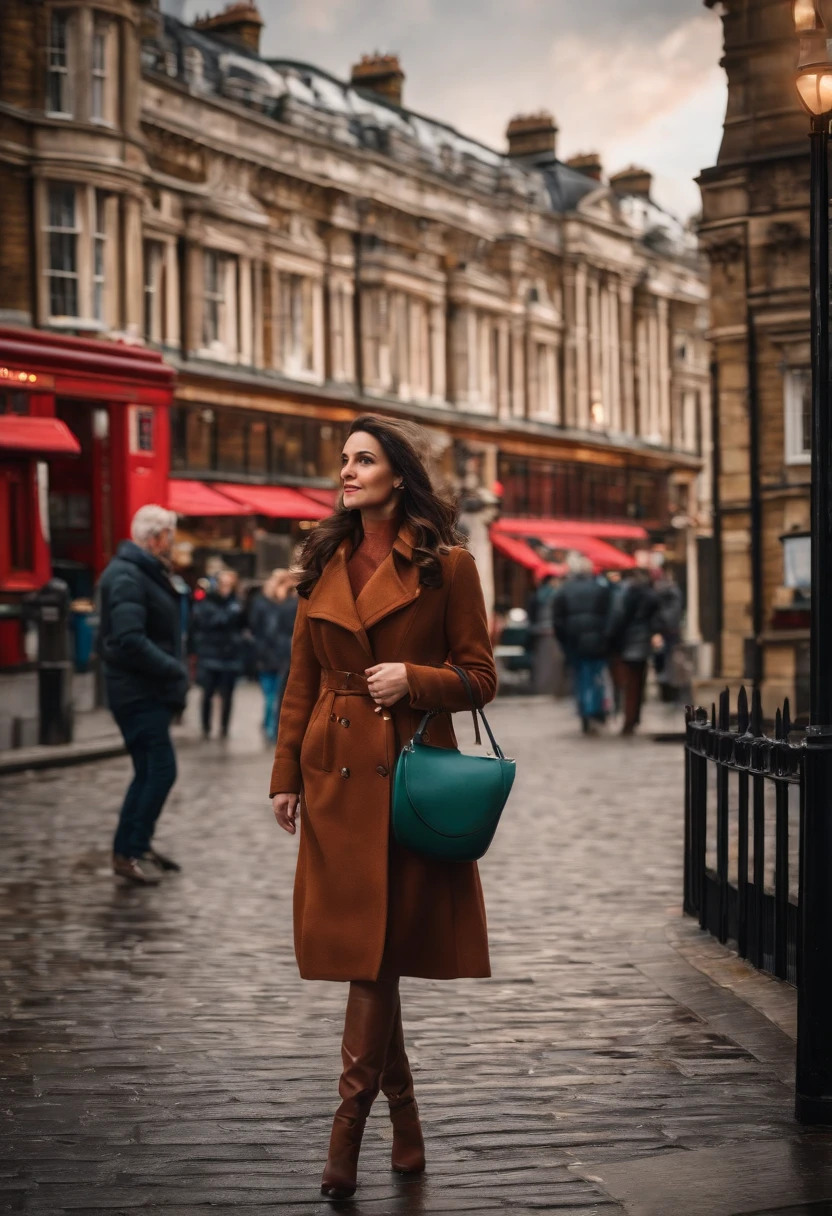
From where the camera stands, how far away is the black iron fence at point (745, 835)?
614 centimetres

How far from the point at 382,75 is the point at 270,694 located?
29.7m

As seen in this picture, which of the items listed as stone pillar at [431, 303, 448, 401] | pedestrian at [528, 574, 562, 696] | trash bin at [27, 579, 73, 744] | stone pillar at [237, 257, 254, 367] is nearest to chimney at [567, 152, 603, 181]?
stone pillar at [431, 303, 448, 401]

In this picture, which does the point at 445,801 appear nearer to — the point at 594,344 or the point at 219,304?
the point at 219,304

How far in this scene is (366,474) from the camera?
188 inches

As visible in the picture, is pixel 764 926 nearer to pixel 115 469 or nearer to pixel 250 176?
pixel 115 469

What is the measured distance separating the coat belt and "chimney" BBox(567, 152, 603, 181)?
166 feet

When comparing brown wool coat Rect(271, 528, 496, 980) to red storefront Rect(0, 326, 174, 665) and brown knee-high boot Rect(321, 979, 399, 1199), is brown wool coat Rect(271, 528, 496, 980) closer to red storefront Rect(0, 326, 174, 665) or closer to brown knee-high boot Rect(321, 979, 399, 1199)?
brown knee-high boot Rect(321, 979, 399, 1199)

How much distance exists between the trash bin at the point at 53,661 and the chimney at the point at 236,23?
84.4 feet

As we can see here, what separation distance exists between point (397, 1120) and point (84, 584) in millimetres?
17259

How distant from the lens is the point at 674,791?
14.0 m

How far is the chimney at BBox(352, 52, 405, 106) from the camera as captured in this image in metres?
45.4

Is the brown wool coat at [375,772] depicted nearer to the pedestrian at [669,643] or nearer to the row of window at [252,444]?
the pedestrian at [669,643]

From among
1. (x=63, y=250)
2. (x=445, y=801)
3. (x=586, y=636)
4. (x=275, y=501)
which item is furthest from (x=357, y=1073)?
(x=275, y=501)

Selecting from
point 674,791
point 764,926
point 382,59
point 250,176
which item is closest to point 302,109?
point 250,176
